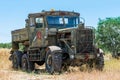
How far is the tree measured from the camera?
221 ft

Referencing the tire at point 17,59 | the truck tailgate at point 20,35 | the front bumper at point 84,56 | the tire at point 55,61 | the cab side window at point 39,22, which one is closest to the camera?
the tire at point 55,61

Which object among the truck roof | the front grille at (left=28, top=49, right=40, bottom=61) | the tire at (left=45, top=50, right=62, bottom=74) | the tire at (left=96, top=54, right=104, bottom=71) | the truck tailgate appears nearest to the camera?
the tire at (left=45, top=50, right=62, bottom=74)

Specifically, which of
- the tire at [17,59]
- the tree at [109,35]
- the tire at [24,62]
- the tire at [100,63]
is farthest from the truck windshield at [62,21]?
the tree at [109,35]

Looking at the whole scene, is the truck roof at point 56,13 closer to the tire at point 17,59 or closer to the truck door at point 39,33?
the truck door at point 39,33

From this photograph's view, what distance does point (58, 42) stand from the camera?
813 inches

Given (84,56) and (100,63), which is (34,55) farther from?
(100,63)

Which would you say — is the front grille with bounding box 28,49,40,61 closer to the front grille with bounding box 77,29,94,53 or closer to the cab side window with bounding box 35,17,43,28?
the cab side window with bounding box 35,17,43,28

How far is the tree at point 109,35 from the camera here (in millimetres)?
67500

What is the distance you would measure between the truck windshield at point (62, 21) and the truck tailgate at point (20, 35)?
2244mm

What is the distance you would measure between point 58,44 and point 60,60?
181 cm

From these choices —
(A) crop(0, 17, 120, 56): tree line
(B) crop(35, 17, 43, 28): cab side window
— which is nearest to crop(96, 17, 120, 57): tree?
(A) crop(0, 17, 120, 56): tree line

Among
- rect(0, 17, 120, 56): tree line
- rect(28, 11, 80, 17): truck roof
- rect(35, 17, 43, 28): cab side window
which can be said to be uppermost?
rect(28, 11, 80, 17): truck roof

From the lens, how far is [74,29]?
1950 cm

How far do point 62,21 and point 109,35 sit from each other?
47.3 metres
